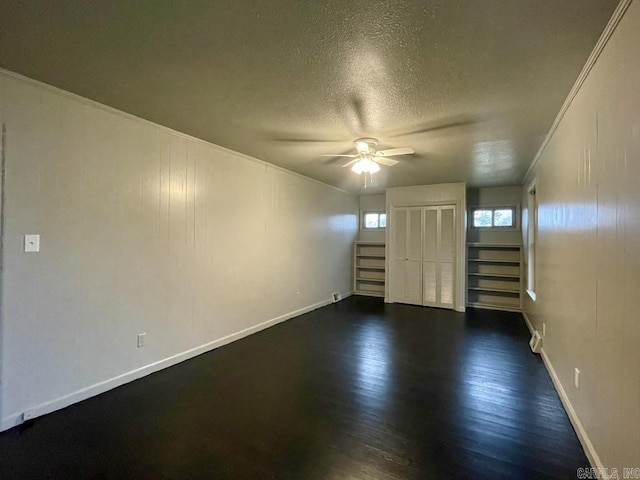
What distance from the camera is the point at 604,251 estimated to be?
1732mm

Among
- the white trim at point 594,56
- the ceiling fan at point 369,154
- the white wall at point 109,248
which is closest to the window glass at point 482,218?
the white trim at point 594,56

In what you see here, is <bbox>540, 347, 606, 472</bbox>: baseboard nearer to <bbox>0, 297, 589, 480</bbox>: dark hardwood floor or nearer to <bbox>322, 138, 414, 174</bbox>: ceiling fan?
<bbox>0, 297, 589, 480</bbox>: dark hardwood floor

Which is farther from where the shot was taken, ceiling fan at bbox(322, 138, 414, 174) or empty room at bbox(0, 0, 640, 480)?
ceiling fan at bbox(322, 138, 414, 174)

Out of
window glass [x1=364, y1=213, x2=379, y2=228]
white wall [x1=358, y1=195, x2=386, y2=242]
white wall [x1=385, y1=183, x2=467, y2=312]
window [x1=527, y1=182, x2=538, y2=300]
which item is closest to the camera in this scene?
window [x1=527, y1=182, x2=538, y2=300]

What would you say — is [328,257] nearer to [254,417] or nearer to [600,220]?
[254,417]

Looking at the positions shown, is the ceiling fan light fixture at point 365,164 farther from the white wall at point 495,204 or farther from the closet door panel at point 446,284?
the white wall at point 495,204

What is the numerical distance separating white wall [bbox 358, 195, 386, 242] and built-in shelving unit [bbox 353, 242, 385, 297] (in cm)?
23

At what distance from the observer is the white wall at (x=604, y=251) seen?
140 cm

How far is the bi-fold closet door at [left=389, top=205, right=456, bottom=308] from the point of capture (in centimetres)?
602

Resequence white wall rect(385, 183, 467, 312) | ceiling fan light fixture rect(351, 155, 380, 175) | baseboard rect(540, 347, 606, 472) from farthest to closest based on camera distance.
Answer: white wall rect(385, 183, 467, 312) → ceiling fan light fixture rect(351, 155, 380, 175) → baseboard rect(540, 347, 606, 472)

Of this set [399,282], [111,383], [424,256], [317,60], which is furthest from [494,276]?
[111,383]

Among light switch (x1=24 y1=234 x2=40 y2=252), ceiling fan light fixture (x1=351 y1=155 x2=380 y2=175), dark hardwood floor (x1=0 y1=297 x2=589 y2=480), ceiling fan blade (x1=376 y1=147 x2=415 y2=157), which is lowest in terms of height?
dark hardwood floor (x1=0 y1=297 x2=589 y2=480)

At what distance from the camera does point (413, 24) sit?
162 centimetres

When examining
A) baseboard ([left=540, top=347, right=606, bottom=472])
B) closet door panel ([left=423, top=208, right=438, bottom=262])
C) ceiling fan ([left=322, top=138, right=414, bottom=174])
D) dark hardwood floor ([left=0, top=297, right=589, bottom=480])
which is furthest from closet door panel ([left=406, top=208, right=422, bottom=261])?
baseboard ([left=540, top=347, right=606, bottom=472])
